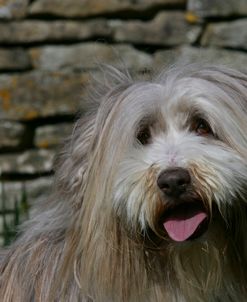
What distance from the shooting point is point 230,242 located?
352 centimetres

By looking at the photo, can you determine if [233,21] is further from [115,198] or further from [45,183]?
[115,198]

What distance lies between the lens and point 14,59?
630cm

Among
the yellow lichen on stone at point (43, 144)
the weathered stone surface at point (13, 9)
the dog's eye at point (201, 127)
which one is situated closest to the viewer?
the dog's eye at point (201, 127)

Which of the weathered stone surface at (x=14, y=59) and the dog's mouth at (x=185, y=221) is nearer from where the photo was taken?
the dog's mouth at (x=185, y=221)

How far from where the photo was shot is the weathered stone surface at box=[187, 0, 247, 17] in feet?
20.5

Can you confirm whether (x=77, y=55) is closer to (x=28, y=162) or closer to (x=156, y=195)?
(x=28, y=162)

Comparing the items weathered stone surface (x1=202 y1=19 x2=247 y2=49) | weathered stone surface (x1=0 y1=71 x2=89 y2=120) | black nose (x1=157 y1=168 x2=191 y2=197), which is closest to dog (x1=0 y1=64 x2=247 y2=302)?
black nose (x1=157 y1=168 x2=191 y2=197)

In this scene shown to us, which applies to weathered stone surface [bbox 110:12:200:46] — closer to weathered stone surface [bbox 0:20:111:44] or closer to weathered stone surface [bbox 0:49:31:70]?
weathered stone surface [bbox 0:20:111:44]

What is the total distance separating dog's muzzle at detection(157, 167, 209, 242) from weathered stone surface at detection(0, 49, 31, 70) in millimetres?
3042

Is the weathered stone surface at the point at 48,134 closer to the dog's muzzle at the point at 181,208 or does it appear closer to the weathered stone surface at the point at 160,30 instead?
the weathered stone surface at the point at 160,30

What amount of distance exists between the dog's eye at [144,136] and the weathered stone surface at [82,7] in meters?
2.76

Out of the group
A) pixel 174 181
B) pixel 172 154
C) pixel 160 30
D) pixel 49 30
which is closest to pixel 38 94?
pixel 49 30

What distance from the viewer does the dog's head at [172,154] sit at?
10.9 ft

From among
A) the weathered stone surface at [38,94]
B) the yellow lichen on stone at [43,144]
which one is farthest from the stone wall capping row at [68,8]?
the yellow lichen on stone at [43,144]
